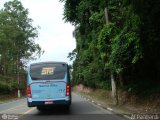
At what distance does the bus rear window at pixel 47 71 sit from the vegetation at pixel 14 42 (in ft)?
163

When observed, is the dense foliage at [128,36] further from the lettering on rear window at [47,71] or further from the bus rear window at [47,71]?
the lettering on rear window at [47,71]

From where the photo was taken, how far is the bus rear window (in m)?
22.1

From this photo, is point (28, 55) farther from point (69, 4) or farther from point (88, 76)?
point (69, 4)

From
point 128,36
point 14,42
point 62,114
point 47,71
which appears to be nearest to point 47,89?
point 47,71

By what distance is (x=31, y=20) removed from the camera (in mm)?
80625

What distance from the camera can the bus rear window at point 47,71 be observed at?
22.1 metres

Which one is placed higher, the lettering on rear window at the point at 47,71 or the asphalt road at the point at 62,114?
the lettering on rear window at the point at 47,71

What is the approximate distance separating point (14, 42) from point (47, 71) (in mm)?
55416

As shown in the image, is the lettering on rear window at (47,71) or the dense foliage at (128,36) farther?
the lettering on rear window at (47,71)

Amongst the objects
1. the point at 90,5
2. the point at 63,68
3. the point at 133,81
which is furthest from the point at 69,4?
the point at 63,68

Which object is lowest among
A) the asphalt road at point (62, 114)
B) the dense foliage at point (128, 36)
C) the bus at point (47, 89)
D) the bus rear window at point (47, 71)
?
the asphalt road at point (62, 114)

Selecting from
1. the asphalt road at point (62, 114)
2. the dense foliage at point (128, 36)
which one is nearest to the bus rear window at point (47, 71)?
the asphalt road at point (62, 114)

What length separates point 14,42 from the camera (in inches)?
3004

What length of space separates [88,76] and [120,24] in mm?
28826
